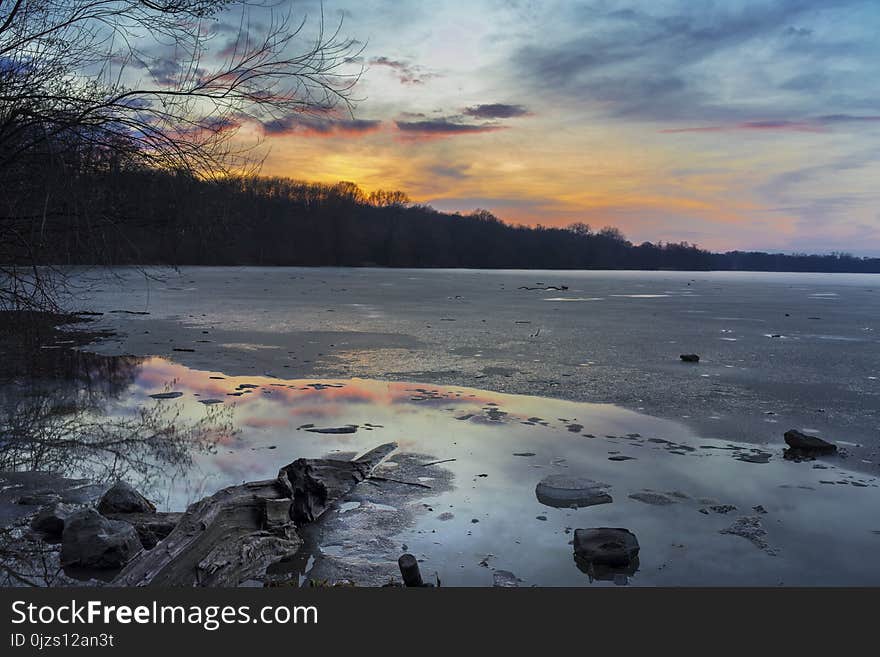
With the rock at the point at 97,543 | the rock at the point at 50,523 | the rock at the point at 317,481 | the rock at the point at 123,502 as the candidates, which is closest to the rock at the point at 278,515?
the rock at the point at 317,481

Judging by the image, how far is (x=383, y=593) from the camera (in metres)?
3.15

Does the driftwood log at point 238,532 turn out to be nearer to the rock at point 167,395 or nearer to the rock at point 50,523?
the rock at point 50,523

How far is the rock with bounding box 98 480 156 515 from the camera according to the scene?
4.63 meters

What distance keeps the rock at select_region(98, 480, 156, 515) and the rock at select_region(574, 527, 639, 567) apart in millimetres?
3041

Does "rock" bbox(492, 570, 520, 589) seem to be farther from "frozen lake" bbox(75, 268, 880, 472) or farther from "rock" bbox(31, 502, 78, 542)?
"rock" bbox(31, 502, 78, 542)

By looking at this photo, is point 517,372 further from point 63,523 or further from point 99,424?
point 63,523

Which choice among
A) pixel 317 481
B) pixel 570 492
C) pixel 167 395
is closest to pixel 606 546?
pixel 570 492

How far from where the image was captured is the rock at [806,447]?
6273 mm

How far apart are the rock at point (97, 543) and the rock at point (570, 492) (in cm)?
291

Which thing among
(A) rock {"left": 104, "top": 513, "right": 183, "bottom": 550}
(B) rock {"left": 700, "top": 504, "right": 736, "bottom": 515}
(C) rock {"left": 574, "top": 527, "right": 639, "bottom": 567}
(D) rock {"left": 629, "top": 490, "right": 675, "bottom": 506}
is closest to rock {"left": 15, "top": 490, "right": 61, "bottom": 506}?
(A) rock {"left": 104, "top": 513, "right": 183, "bottom": 550}

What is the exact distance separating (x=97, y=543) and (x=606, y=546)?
3.15 meters

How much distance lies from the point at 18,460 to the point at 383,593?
4479 millimetres

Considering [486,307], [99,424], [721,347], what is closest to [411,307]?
[486,307]

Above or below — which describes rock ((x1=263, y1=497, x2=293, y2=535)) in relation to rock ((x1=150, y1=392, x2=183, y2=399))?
above
